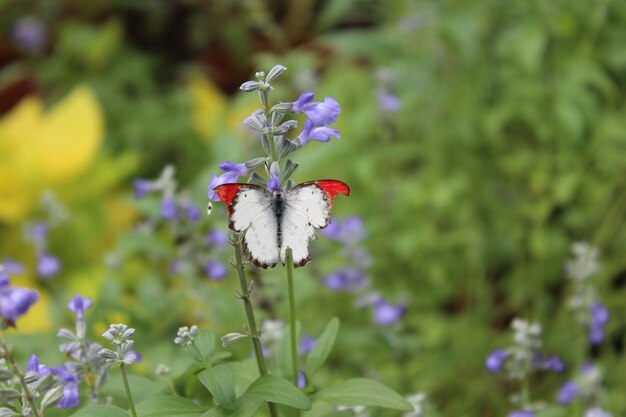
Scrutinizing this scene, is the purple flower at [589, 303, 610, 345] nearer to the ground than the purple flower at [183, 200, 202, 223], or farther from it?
nearer to the ground

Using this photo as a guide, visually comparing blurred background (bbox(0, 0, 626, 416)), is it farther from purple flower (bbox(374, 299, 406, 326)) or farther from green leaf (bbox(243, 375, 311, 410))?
green leaf (bbox(243, 375, 311, 410))

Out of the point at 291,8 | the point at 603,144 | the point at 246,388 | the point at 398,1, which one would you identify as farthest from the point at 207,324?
the point at 291,8

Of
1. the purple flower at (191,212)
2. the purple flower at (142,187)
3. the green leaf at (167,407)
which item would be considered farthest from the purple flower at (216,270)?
the green leaf at (167,407)

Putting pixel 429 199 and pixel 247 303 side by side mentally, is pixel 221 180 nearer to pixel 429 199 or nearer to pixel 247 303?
pixel 247 303

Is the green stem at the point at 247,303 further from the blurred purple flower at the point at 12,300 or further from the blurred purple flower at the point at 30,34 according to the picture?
the blurred purple flower at the point at 30,34

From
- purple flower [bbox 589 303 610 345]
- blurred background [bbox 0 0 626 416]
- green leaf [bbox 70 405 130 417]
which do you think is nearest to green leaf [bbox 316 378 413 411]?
green leaf [bbox 70 405 130 417]

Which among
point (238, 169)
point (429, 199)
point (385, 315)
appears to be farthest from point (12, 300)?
point (429, 199)
